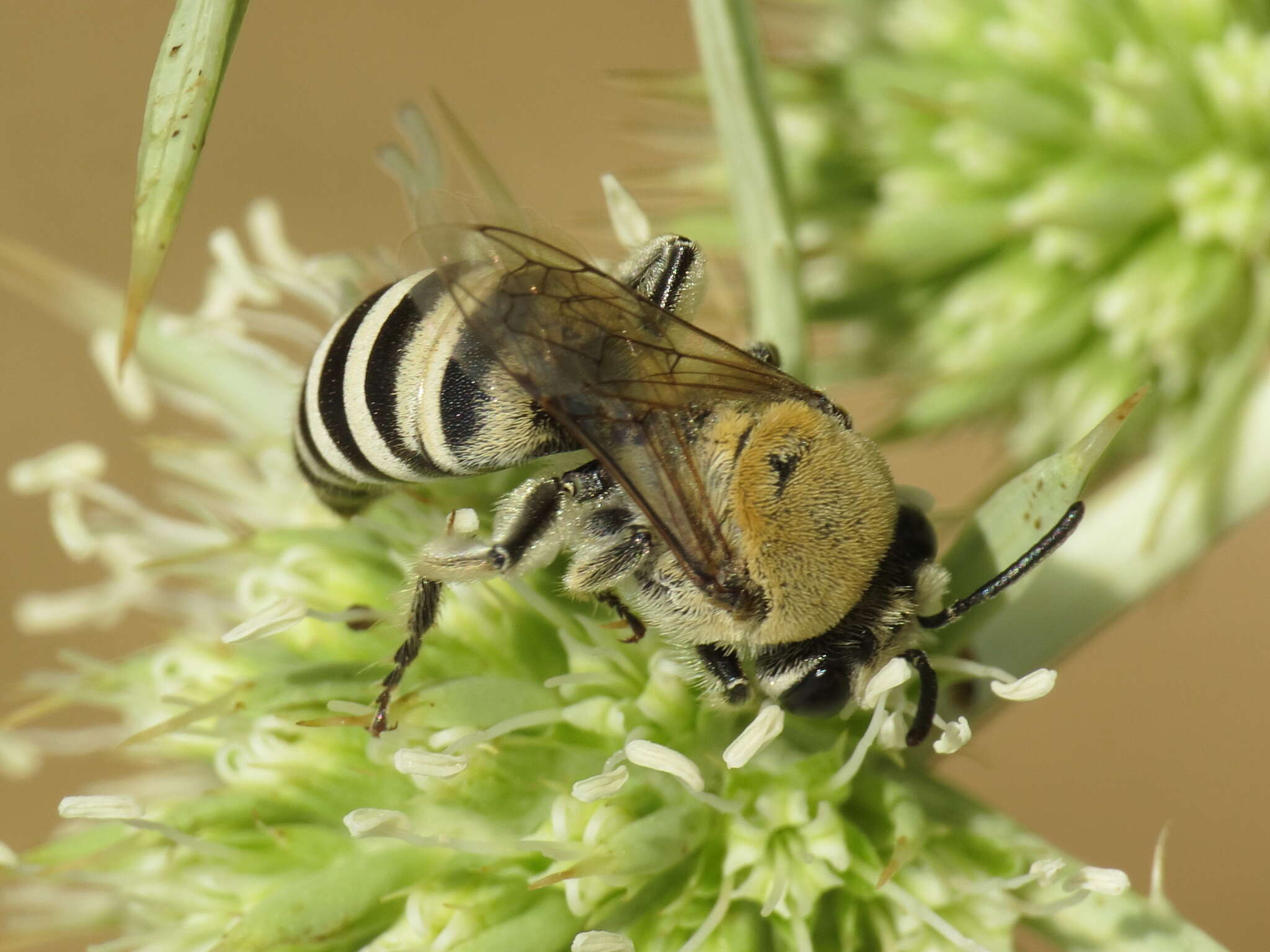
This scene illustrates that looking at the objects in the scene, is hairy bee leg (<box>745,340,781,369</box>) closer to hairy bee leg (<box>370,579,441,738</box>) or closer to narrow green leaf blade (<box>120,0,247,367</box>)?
hairy bee leg (<box>370,579,441,738</box>)

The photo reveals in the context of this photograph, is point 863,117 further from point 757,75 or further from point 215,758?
point 215,758

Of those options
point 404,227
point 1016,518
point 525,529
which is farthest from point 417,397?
point 404,227

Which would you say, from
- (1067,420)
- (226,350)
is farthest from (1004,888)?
(226,350)

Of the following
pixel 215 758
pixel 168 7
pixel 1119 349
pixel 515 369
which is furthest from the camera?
pixel 168 7

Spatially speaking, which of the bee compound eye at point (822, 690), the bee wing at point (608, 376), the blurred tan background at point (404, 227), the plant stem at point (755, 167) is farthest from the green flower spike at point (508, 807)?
the blurred tan background at point (404, 227)

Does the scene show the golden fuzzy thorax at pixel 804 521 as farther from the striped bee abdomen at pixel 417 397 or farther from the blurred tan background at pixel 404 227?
the blurred tan background at pixel 404 227

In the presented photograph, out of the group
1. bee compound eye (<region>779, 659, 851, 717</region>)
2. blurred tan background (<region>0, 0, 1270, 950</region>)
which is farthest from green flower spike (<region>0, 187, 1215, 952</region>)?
blurred tan background (<region>0, 0, 1270, 950</region>)
